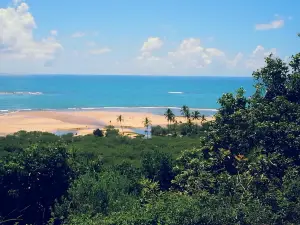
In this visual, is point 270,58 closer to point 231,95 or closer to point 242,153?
point 231,95

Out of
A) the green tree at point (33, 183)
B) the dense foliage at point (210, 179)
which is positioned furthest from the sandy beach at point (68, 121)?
the dense foliage at point (210, 179)

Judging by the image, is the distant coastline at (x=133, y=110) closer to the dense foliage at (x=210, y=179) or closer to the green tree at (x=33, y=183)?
the green tree at (x=33, y=183)

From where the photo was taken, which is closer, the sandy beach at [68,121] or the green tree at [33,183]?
the green tree at [33,183]

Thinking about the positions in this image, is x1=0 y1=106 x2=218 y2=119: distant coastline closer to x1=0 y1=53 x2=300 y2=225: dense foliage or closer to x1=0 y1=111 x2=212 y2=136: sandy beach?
x1=0 y1=111 x2=212 y2=136: sandy beach

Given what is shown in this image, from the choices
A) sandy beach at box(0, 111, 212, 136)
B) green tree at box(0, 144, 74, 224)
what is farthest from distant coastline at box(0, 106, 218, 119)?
green tree at box(0, 144, 74, 224)

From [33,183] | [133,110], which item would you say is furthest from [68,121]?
[33,183]
